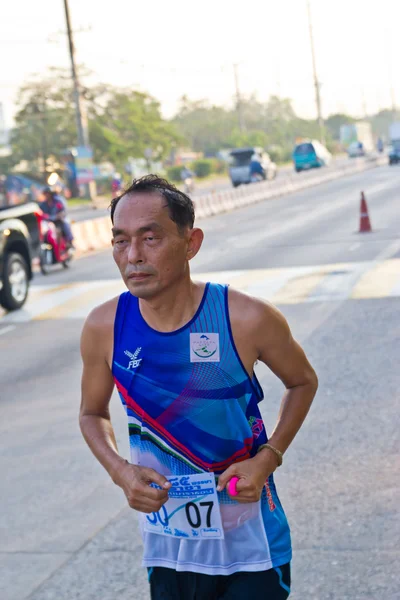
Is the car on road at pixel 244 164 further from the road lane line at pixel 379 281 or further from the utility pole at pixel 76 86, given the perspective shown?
the road lane line at pixel 379 281

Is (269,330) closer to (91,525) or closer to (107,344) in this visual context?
(107,344)

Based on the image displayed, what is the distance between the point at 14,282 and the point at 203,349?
14200 mm

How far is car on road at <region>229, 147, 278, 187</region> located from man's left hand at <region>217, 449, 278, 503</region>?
200 ft

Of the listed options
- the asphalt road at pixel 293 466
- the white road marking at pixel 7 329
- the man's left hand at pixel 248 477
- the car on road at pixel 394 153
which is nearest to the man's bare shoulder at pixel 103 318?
the man's left hand at pixel 248 477

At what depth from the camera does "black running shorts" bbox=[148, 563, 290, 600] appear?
3.08 m

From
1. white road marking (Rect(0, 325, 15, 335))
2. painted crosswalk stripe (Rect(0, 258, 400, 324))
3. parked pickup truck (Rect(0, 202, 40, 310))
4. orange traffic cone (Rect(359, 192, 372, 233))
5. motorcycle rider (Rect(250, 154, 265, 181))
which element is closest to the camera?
white road marking (Rect(0, 325, 15, 335))

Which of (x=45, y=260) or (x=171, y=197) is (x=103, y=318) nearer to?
(x=171, y=197)

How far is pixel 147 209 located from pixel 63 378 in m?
8.19

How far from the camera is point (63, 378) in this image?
434 inches

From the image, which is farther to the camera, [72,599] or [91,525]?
[91,525]

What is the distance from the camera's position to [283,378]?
3270 millimetres

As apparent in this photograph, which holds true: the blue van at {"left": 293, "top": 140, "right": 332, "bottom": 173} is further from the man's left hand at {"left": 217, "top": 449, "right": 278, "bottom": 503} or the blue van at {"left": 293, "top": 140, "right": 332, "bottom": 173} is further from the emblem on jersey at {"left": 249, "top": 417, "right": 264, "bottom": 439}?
the man's left hand at {"left": 217, "top": 449, "right": 278, "bottom": 503}

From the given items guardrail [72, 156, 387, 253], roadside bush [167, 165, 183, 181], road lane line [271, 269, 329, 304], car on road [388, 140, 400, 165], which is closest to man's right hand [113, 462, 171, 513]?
road lane line [271, 269, 329, 304]

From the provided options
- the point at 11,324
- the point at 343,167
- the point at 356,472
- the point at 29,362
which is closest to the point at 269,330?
the point at 356,472
